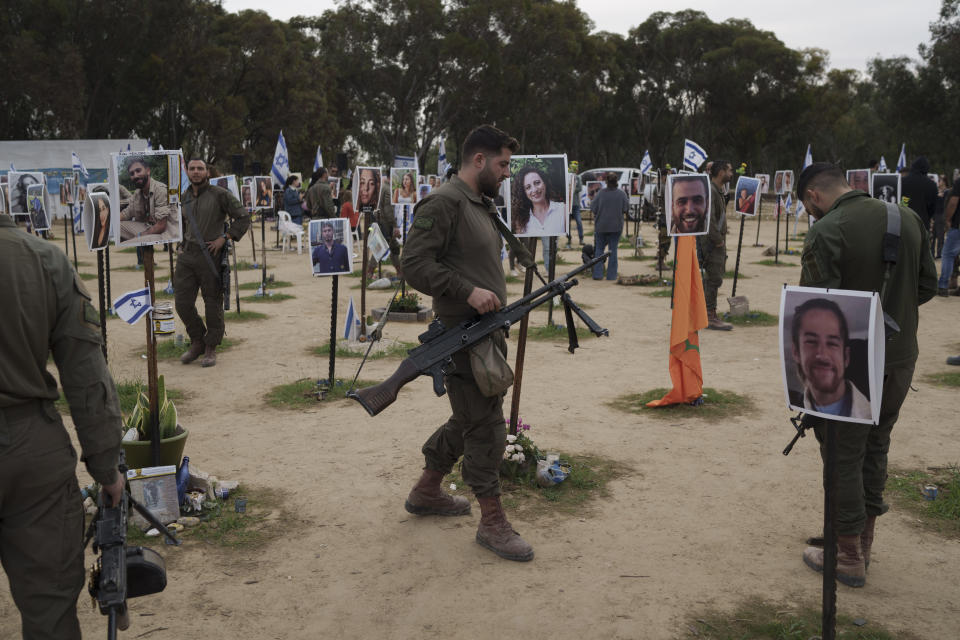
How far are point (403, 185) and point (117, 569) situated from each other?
34.3ft

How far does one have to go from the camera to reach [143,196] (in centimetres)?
561

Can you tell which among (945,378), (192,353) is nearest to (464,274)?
(192,353)

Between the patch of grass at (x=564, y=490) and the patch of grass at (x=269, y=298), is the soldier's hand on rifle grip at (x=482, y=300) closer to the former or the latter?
the patch of grass at (x=564, y=490)

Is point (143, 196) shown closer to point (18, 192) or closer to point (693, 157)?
point (693, 157)

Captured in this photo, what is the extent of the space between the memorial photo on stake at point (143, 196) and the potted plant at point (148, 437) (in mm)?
1118

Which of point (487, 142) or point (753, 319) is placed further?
point (753, 319)

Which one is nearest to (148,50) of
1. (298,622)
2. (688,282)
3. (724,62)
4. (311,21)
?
(311,21)

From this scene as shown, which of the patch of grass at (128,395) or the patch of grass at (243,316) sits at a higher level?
the patch of grass at (243,316)

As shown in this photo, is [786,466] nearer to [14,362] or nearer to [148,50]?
[14,362]

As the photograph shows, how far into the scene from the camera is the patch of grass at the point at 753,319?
37.4ft

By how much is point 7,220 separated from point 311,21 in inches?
1924

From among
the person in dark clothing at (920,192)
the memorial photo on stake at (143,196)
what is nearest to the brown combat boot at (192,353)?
the memorial photo on stake at (143,196)

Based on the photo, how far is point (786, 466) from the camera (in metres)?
5.79

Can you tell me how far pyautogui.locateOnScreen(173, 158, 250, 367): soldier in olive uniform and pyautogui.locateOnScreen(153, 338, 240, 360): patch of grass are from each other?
914 mm
